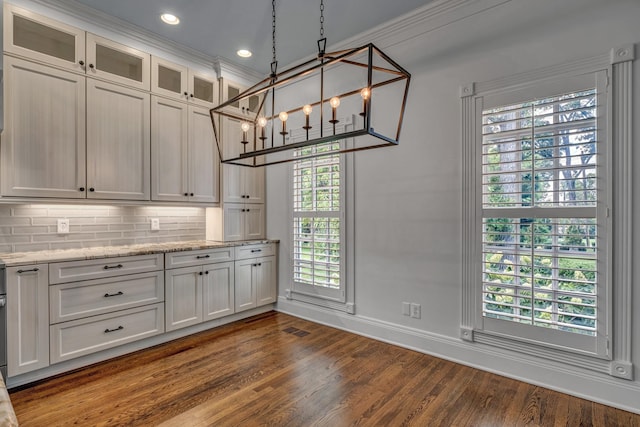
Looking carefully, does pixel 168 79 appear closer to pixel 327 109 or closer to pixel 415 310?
pixel 327 109

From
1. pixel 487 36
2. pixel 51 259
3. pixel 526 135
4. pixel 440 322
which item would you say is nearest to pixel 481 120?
pixel 526 135

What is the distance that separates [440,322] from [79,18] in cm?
408

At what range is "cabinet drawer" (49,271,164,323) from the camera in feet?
8.62

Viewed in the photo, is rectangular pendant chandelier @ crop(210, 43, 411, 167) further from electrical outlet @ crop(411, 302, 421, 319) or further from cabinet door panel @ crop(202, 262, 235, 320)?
electrical outlet @ crop(411, 302, 421, 319)

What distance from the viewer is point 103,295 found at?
2.86m

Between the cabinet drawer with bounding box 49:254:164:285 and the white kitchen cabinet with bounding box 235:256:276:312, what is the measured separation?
3.13 ft

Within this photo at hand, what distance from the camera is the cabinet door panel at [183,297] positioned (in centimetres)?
328

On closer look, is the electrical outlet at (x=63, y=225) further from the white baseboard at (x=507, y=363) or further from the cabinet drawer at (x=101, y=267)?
the white baseboard at (x=507, y=363)

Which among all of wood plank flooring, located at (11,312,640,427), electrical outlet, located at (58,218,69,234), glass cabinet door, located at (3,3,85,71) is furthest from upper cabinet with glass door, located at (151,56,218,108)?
wood plank flooring, located at (11,312,640,427)

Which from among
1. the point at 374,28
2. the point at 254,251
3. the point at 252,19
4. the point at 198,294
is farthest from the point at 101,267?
the point at 374,28

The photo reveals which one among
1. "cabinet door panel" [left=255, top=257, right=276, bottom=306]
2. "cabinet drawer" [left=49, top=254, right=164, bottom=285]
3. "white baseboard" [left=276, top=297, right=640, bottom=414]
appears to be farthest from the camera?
"cabinet door panel" [left=255, top=257, right=276, bottom=306]

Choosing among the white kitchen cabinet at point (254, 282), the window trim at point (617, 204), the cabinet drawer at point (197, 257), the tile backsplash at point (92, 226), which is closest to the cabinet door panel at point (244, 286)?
the white kitchen cabinet at point (254, 282)

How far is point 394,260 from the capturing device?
327 centimetres

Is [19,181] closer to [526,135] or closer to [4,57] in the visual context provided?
[4,57]
